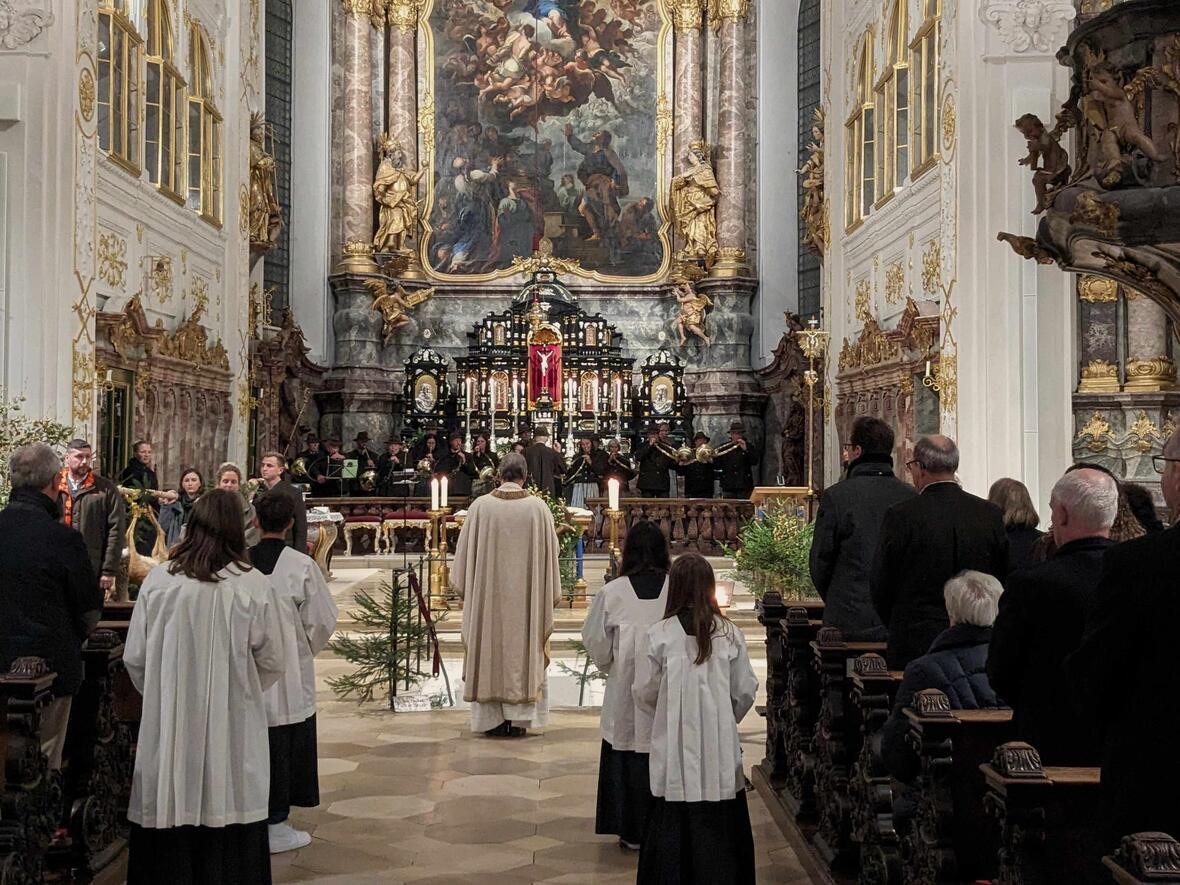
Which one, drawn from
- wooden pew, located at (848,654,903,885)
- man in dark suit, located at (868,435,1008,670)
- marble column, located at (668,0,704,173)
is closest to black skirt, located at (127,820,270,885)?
wooden pew, located at (848,654,903,885)

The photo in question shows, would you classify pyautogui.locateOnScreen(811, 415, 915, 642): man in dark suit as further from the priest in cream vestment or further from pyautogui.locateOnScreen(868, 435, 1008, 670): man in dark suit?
the priest in cream vestment

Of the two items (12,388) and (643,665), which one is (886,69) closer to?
(12,388)

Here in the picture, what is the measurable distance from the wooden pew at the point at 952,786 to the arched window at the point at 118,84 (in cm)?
1398

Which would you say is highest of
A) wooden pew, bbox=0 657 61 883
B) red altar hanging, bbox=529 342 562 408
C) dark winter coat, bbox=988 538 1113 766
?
red altar hanging, bbox=529 342 562 408

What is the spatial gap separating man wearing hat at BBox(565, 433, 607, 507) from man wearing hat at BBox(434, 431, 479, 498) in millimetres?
1626

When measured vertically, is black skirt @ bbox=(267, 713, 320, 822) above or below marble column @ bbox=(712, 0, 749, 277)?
below

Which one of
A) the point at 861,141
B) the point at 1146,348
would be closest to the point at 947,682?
the point at 1146,348

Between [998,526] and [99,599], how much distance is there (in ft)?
12.4

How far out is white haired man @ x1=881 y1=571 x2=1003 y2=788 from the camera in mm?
5066

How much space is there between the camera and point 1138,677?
3361 millimetres

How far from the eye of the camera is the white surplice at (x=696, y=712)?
5.65m

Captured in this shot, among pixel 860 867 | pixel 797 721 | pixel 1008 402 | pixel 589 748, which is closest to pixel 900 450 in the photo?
pixel 1008 402

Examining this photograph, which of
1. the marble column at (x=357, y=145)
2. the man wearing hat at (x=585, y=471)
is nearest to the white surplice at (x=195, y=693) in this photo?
the man wearing hat at (x=585, y=471)

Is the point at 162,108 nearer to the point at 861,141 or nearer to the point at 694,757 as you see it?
the point at 861,141
